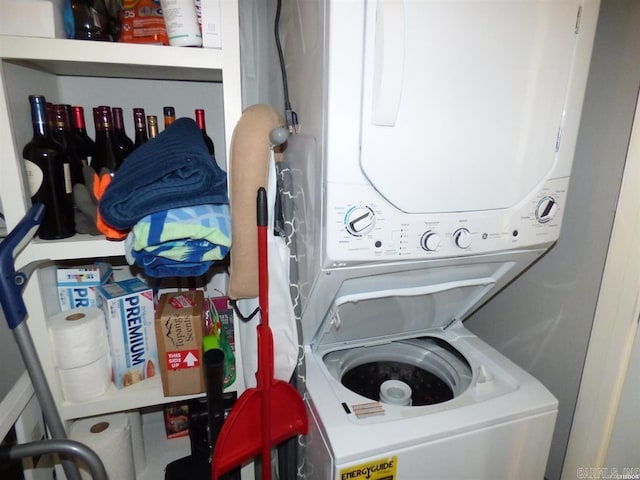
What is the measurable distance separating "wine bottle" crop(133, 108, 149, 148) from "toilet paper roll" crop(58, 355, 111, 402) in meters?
0.74

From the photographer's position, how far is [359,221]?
3.09 ft

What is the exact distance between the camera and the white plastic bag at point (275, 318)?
1.16m

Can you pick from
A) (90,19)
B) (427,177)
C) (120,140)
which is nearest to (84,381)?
(120,140)

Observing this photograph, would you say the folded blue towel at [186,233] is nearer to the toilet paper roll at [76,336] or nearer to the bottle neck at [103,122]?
the toilet paper roll at [76,336]

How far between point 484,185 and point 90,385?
1.31 metres

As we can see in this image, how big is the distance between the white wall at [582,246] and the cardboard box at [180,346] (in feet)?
4.44

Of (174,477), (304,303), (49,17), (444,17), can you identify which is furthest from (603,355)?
(49,17)

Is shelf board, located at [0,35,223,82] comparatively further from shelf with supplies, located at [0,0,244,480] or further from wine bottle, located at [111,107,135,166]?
wine bottle, located at [111,107,135,166]

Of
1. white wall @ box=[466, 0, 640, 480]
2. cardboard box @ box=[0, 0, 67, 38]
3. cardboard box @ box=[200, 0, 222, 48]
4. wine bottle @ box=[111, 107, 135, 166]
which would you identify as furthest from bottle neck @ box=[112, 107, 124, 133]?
white wall @ box=[466, 0, 640, 480]

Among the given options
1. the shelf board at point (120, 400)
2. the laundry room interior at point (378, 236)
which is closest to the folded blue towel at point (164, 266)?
the laundry room interior at point (378, 236)

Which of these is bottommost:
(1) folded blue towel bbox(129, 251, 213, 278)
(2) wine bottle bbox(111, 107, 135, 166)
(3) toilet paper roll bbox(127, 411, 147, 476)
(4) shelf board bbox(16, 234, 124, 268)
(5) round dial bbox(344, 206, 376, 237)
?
(3) toilet paper roll bbox(127, 411, 147, 476)

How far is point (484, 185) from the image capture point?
3.39 ft

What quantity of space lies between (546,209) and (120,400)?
1.44m

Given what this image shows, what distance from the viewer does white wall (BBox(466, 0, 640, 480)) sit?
125 centimetres
